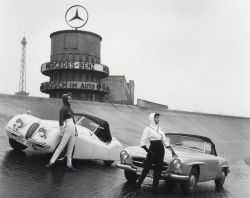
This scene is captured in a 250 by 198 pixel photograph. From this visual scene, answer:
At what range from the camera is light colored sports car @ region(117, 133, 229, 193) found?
316 inches

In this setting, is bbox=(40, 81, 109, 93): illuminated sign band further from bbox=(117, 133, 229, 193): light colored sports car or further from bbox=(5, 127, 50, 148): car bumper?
bbox=(117, 133, 229, 193): light colored sports car

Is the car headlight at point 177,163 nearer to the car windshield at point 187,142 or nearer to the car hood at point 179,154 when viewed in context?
the car hood at point 179,154


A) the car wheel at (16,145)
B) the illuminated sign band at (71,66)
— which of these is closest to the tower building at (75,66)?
the illuminated sign band at (71,66)

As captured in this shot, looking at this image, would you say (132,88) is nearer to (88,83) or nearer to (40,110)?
(88,83)

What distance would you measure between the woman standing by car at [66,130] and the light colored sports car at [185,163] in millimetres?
1333

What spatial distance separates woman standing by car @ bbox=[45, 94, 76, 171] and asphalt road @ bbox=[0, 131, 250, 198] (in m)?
0.35

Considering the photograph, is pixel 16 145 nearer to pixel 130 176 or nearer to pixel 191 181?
pixel 130 176

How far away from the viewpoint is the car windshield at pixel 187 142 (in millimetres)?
9539

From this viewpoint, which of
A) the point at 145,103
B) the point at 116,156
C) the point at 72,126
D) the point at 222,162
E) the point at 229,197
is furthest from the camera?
the point at 145,103

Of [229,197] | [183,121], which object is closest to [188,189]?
[229,197]

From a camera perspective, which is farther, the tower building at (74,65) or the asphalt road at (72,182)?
the tower building at (74,65)

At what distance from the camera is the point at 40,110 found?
20.8 m

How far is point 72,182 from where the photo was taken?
793 cm

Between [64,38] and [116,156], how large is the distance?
4200 cm
